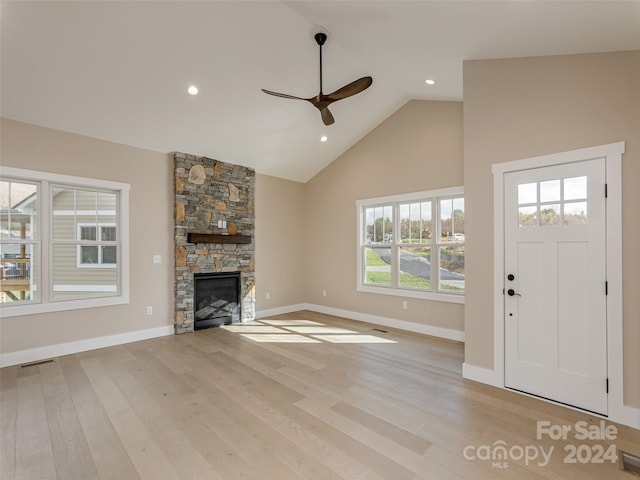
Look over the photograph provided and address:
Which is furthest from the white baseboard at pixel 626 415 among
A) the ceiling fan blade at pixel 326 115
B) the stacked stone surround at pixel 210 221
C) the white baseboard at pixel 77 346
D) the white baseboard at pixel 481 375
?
the white baseboard at pixel 77 346

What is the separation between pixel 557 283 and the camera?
288 cm

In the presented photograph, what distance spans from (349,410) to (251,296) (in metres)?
3.75

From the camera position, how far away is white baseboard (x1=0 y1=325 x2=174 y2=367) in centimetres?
373

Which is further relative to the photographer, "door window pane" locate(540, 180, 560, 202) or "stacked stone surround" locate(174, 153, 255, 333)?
"stacked stone surround" locate(174, 153, 255, 333)

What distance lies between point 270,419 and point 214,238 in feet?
11.5

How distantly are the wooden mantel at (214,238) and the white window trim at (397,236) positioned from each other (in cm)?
223

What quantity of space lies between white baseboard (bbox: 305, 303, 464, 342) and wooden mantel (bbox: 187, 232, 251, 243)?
2.28 meters

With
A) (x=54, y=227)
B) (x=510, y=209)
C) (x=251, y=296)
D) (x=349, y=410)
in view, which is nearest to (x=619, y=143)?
(x=510, y=209)

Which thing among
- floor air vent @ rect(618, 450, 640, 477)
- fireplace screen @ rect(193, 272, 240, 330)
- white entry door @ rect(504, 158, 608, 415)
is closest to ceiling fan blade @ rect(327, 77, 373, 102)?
white entry door @ rect(504, 158, 608, 415)

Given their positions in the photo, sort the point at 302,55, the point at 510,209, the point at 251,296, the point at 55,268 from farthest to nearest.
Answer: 1. the point at 251,296
2. the point at 55,268
3. the point at 302,55
4. the point at 510,209

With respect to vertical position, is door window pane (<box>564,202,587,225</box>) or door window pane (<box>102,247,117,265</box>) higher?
door window pane (<box>564,202,587,225</box>)

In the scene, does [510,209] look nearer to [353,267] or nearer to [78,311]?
[353,267]

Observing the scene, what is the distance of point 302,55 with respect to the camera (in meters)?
3.90

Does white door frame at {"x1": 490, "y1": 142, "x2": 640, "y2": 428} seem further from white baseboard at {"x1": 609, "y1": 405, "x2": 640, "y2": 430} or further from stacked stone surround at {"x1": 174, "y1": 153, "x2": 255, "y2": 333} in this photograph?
stacked stone surround at {"x1": 174, "y1": 153, "x2": 255, "y2": 333}
